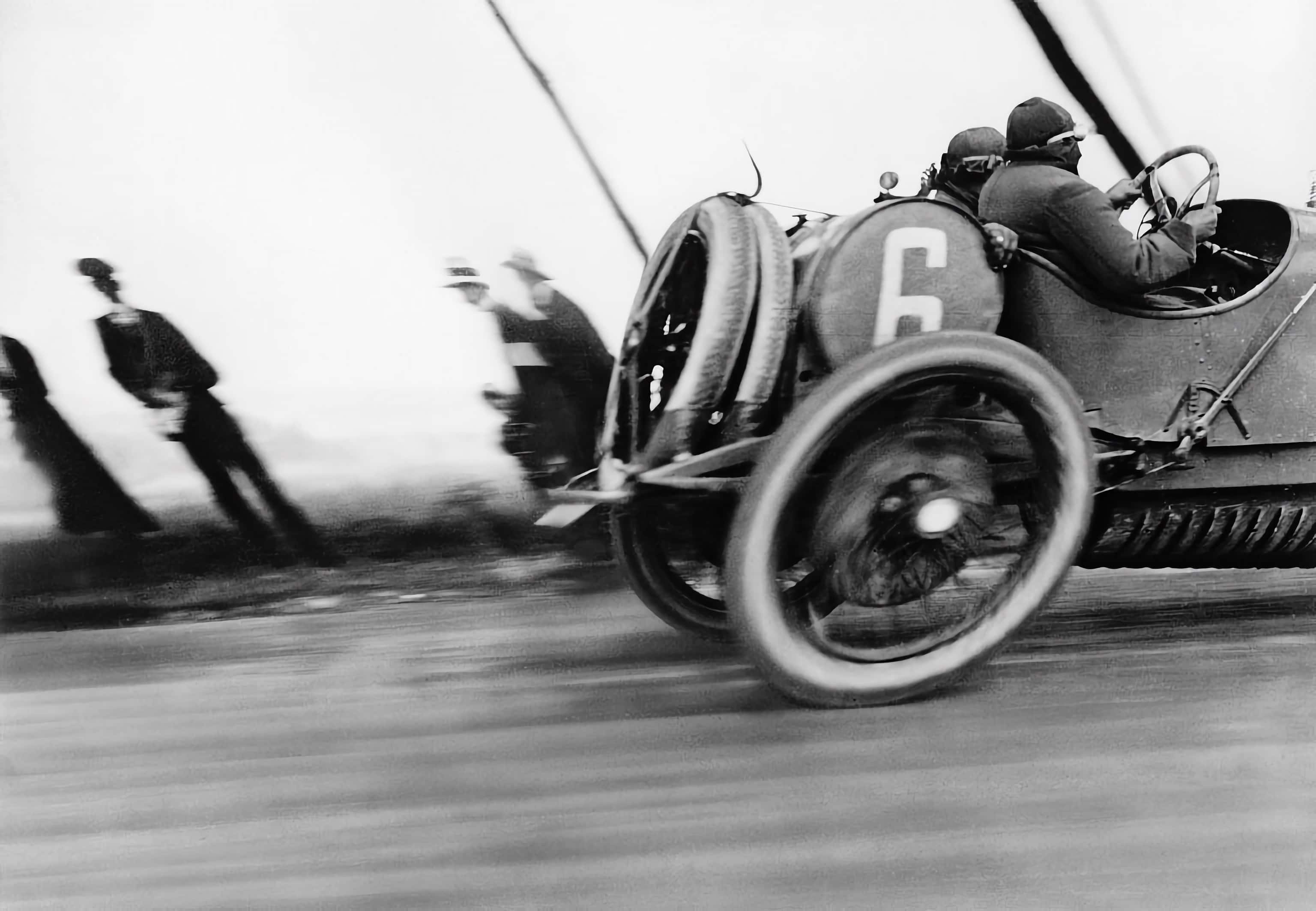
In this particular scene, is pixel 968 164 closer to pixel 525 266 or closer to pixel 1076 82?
pixel 1076 82

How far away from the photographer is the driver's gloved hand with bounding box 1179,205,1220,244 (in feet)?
6.31

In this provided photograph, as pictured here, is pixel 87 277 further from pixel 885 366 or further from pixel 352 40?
pixel 885 366

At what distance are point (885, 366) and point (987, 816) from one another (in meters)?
0.85

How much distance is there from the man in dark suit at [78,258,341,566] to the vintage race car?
1.93 ft

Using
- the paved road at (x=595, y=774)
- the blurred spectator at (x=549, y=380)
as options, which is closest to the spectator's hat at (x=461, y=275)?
the blurred spectator at (x=549, y=380)

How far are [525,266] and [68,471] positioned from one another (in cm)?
91

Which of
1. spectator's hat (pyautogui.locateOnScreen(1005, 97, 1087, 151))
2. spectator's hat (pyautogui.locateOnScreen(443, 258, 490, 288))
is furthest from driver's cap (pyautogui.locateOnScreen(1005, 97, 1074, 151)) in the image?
spectator's hat (pyautogui.locateOnScreen(443, 258, 490, 288))

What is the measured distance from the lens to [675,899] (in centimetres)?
177

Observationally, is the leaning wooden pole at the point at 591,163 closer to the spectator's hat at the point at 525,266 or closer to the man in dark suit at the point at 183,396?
the spectator's hat at the point at 525,266

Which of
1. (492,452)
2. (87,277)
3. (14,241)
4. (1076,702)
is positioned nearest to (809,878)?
(1076,702)

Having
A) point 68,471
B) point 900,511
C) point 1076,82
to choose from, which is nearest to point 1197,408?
point 900,511

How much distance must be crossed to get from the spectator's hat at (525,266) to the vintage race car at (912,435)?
19cm

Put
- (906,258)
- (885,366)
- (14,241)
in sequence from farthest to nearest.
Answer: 1. (14,241)
2. (906,258)
3. (885,366)

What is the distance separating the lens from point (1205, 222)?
1.93m
